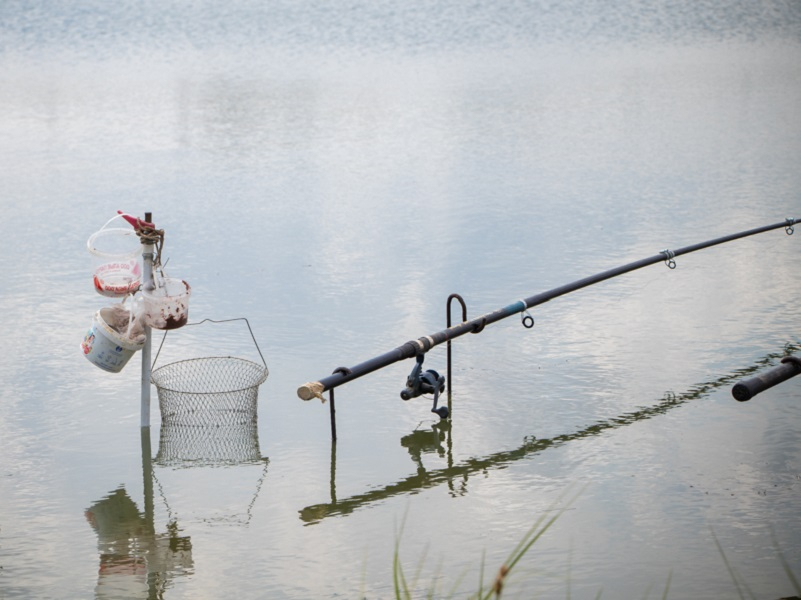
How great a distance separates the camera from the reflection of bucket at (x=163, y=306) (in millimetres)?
3783

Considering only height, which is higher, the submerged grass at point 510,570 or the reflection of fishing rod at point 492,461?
the reflection of fishing rod at point 492,461

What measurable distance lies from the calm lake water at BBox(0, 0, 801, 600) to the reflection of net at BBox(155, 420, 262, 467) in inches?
0.6

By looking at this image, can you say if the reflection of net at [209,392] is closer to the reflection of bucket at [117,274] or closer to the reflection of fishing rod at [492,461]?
the reflection of bucket at [117,274]

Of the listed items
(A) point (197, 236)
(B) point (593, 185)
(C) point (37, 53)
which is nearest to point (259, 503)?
(A) point (197, 236)

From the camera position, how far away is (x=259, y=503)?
139 inches

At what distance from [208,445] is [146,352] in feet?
1.29

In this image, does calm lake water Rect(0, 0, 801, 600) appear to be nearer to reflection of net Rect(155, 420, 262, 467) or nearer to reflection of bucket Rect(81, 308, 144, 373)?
reflection of net Rect(155, 420, 262, 467)

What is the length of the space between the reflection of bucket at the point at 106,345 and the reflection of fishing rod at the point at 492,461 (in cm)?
89

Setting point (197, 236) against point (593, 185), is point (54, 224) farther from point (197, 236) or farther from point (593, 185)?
point (593, 185)

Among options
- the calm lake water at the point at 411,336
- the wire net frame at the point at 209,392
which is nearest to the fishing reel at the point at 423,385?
the calm lake water at the point at 411,336

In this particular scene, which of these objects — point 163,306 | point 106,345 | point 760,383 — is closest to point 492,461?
point 163,306

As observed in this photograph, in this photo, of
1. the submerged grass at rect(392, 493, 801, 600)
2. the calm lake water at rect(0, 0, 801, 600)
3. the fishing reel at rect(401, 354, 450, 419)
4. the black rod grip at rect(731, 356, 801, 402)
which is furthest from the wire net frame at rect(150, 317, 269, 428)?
the black rod grip at rect(731, 356, 801, 402)

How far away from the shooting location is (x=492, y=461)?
3.85m

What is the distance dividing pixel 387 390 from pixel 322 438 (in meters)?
0.53
